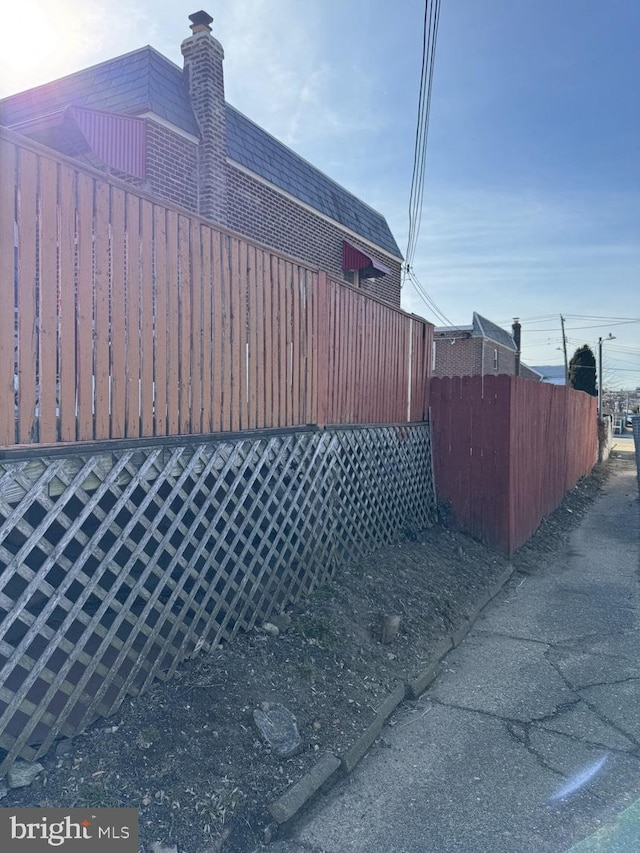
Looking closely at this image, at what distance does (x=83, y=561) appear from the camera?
2891 millimetres

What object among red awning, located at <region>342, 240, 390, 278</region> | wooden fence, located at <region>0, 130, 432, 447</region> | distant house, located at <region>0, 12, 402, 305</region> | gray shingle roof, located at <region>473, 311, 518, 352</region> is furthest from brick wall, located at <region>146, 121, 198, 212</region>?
gray shingle roof, located at <region>473, 311, 518, 352</region>

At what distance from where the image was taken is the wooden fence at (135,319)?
2.68 meters

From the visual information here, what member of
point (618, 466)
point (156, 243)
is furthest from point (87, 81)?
point (618, 466)

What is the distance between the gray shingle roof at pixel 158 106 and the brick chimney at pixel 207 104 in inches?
6.8

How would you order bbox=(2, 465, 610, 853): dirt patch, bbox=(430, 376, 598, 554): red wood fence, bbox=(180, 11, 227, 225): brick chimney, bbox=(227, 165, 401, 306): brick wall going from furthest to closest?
1. bbox=(227, 165, 401, 306): brick wall
2. bbox=(180, 11, 227, 225): brick chimney
3. bbox=(430, 376, 598, 554): red wood fence
4. bbox=(2, 465, 610, 853): dirt patch

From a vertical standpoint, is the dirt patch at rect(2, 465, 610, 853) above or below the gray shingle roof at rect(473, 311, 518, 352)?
below

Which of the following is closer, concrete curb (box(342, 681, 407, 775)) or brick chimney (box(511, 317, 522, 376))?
concrete curb (box(342, 681, 407, 775))

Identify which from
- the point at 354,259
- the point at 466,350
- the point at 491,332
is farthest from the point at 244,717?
the point at 491,332

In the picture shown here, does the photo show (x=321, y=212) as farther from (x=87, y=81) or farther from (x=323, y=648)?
(x=323, y=648)

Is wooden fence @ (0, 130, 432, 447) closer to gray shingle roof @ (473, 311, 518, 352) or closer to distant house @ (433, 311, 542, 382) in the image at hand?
distant house @ (433, 311, 542, 382)

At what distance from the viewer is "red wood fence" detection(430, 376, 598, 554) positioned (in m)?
7.18

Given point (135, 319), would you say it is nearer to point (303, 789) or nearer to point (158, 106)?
point (303, 789)

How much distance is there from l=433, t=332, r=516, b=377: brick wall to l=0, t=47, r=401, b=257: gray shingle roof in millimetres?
13689

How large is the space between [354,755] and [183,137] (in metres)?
7.55
